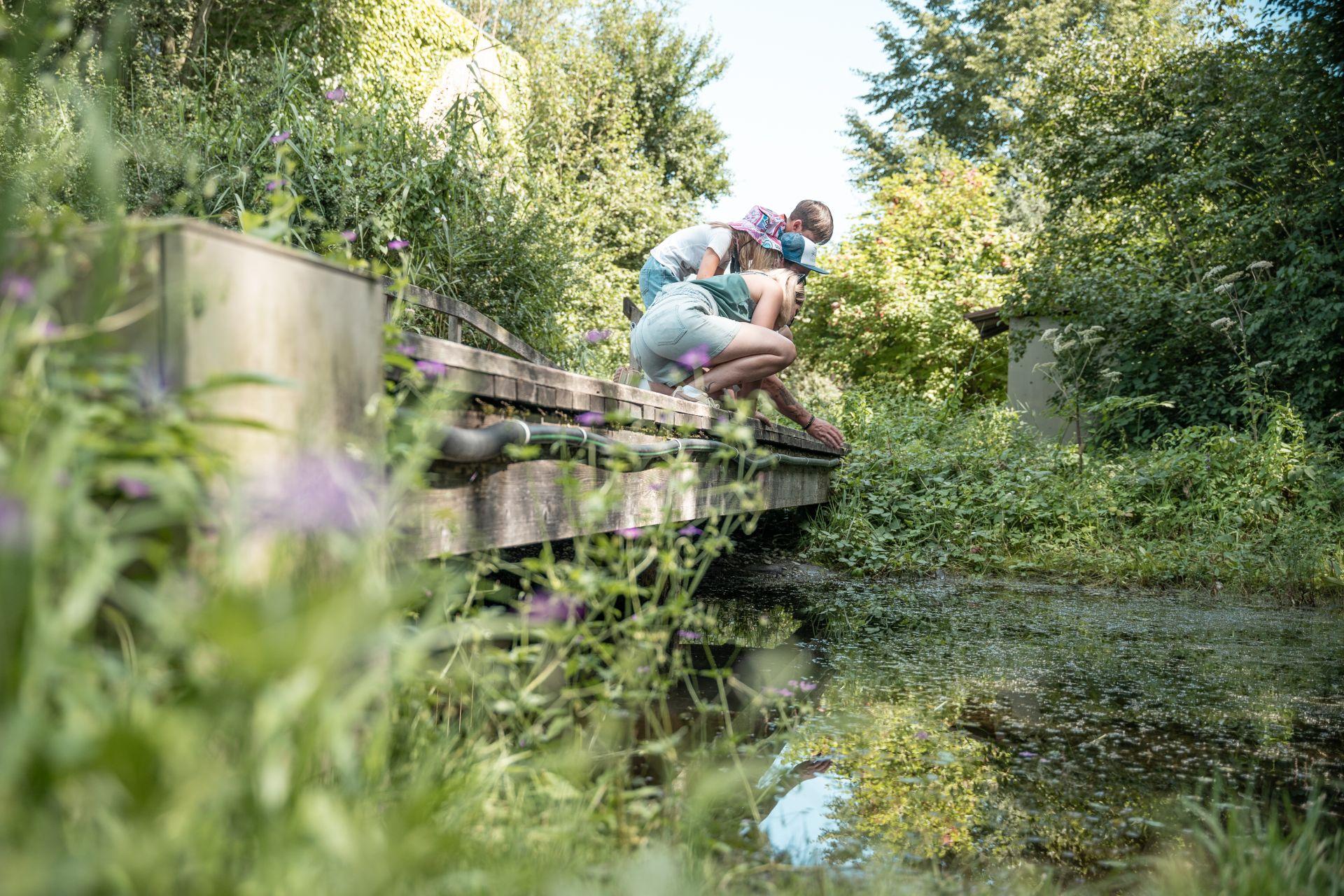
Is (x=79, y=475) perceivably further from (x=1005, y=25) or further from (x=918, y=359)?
(x=1005, y=25)

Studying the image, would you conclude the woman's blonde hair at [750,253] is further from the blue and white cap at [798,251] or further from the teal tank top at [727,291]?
the teal tank top at [727,291]

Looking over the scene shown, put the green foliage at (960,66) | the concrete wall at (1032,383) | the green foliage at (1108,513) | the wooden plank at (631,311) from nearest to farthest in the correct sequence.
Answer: the green foliage at (1108,513)
the wooden plank at (631,311)
the concrete wall at (1032,383)
the green foliage at (960,66)

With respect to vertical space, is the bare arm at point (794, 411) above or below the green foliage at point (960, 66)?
below

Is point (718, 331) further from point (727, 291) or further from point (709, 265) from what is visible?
point (709, 265)

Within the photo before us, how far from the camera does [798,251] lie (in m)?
4.86

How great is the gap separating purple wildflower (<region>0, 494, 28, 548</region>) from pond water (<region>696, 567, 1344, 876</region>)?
3.85 ft

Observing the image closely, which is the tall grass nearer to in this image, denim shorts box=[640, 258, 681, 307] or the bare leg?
the bare leg

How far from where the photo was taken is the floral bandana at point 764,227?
187 inches

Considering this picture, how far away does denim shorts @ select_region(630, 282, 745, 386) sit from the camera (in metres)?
4.15

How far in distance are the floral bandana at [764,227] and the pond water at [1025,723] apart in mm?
Answer: 1837

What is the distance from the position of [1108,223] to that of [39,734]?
518 inches

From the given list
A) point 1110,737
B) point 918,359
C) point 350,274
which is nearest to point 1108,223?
point 918,359

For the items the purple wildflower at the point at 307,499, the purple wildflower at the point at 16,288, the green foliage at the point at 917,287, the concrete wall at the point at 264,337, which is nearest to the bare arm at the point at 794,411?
the concrete wall at the point at 264,337

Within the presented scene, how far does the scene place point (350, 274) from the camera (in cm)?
128
